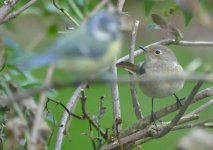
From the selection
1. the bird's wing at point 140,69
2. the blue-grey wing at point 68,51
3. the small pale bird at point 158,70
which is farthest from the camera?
the small pale bird at point 158,70

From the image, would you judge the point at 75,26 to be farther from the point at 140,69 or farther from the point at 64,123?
the point at 64,123

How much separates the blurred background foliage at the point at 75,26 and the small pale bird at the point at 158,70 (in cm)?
12

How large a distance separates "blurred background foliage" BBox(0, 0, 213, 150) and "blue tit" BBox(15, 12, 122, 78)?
0.15 meters

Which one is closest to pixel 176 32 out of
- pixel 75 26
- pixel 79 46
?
pixel 75 26

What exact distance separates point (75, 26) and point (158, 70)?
0.51 m

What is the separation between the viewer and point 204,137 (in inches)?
58.4

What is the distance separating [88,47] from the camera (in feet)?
6.23

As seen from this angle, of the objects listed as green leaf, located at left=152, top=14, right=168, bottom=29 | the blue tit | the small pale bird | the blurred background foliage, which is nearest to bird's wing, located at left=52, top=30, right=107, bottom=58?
the blue tit

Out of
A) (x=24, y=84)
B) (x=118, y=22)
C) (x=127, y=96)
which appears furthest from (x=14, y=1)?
(x=127, y=96)

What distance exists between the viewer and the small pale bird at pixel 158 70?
9.51 feet

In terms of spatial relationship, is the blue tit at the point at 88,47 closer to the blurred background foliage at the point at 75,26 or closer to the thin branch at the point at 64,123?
the blurred background foliage at the point at 75,26

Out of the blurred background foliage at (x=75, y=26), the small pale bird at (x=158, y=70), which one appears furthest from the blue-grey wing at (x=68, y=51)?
the small pale bird at (x=158, y=70)

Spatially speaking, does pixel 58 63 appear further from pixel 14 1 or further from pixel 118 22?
pixel 14 1

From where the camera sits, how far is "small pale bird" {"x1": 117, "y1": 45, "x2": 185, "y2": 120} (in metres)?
2.90
